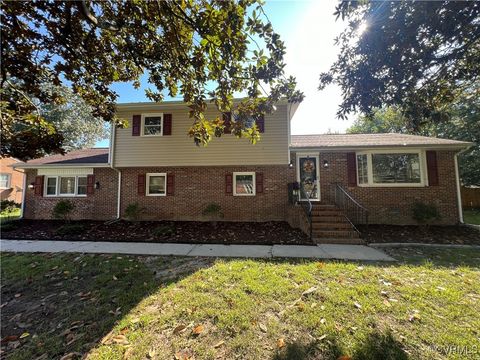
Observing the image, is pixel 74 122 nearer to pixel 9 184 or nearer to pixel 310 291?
pixel 9 184

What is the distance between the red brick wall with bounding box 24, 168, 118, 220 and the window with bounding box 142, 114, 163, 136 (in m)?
2.68

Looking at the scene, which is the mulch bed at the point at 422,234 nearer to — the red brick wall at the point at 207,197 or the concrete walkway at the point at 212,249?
the concrete walkway at the point at 212,249

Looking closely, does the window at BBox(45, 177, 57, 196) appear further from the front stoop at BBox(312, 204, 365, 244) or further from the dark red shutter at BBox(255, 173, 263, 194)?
the front stoop at BBox(312, 204, 365, 244)

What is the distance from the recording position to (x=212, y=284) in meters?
3.92

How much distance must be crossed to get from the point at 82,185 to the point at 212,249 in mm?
8880

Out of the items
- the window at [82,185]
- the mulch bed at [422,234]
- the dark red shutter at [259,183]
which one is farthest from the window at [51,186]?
the mulch bed at [422,234]

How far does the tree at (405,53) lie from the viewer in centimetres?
389

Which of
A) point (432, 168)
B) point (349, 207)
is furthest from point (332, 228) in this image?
point (432, 168)

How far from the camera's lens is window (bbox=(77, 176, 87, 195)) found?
444 inches

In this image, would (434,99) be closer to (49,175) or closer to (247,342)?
(247,342)

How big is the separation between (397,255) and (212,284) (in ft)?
16.1

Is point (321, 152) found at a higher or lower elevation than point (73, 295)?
higher

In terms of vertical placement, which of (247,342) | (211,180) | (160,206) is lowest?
(247,342)

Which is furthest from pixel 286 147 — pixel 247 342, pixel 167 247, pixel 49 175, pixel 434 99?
pixel 49 175
